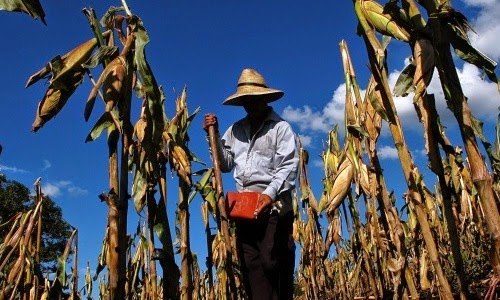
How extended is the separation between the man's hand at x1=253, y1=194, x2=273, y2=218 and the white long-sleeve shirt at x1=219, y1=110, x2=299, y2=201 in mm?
121

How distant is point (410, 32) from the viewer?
0.90 m

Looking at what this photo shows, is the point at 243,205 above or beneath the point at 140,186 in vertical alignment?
above

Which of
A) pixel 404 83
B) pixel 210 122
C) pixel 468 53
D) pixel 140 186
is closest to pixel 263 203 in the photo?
pixel 210 122

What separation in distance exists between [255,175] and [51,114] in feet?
5.75

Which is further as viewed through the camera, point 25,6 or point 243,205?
point 243,205

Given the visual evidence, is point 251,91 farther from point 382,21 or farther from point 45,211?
point 45,211

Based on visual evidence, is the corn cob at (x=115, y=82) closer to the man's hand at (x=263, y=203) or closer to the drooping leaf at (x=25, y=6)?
the drooping leaf at (x=25, y=6)

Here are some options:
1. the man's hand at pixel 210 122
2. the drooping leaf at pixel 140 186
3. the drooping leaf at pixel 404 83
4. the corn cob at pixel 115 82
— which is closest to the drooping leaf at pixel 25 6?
the corn cob at pixel 115 82

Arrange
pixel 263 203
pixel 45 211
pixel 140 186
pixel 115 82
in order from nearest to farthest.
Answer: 1. pixel 115 82
2. pixel 140 186
3. pixel 263 203
4. pixel 45 211

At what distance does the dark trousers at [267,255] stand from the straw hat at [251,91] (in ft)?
2.13

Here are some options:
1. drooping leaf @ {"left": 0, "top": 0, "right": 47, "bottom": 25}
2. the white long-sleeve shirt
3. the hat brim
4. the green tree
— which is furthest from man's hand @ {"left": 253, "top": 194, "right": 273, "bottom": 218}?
the green tree

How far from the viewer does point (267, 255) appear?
2.55 m

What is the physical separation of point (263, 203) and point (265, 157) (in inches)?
13.1

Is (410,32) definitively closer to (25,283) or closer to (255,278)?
(255,278)
